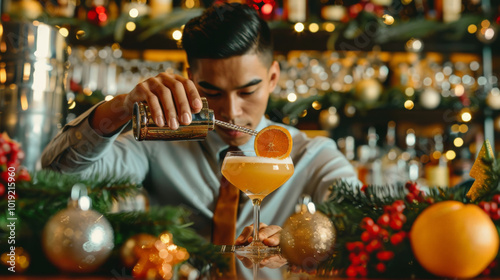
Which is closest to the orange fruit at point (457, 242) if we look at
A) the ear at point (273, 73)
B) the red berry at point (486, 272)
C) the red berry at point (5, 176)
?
the red berry at point (486, 272)

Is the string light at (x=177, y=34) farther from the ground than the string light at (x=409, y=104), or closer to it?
farther from the ground

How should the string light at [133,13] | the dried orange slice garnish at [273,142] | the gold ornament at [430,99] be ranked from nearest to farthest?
the dried orange slice garnish at [273,142], the string light at [133,13], the gold ornament at [430,99]

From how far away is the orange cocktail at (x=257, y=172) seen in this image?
1167mm

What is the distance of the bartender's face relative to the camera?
5.03 ft

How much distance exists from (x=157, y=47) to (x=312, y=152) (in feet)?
4.30

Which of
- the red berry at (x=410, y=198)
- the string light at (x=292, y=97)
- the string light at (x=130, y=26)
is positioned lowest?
the red berry at (x=410, y=198)

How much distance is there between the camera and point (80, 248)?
619 mm

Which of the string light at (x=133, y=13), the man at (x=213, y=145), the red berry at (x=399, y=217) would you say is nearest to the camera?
the red berry at (x=399, y=217)

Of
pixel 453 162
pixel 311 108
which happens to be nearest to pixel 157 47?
pixel 311 108

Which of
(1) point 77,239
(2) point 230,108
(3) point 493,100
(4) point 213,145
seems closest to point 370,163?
(3) point 493,100

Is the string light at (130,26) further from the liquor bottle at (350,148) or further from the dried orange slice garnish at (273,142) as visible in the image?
the dried orange slice garnish at (273,142)

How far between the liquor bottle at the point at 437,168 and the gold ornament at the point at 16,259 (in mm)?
2487

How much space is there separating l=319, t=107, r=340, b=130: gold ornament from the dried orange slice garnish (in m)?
1.61

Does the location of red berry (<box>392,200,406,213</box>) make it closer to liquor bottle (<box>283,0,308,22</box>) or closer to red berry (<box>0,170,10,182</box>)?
red berry (<box>0,170,10,182</box>)
